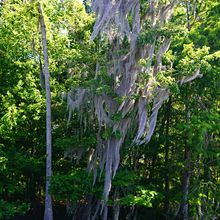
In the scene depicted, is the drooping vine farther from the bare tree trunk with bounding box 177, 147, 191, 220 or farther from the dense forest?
the bare tree trunk with bounding box 177, 147, 191, 220

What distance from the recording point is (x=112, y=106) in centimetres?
928

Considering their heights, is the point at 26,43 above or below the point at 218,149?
above

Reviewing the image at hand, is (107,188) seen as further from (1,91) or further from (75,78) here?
(1,91)

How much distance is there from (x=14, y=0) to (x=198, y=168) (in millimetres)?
8272

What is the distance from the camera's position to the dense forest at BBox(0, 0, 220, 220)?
29.4ft

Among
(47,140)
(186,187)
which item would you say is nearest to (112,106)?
(47,140)

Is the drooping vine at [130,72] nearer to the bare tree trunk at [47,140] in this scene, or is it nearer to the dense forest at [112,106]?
the dense forest at [112,106]

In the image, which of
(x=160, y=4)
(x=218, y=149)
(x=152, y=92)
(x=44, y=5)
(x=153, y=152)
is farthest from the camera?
(x=153, y=152)

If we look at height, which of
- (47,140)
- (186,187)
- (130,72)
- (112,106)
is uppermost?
(130,72)

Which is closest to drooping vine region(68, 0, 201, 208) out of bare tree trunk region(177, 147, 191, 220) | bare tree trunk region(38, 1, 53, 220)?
bare tree trunk region(38, 1, 53, 220)

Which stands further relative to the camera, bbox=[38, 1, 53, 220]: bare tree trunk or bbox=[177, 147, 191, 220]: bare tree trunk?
bbox=[177, 147, 191, 220]: bare tree trunk

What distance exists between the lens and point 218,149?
10.5 m

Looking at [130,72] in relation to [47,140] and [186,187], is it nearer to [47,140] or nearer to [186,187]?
[47,140]

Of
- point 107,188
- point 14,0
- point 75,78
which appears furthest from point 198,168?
point 14,0
